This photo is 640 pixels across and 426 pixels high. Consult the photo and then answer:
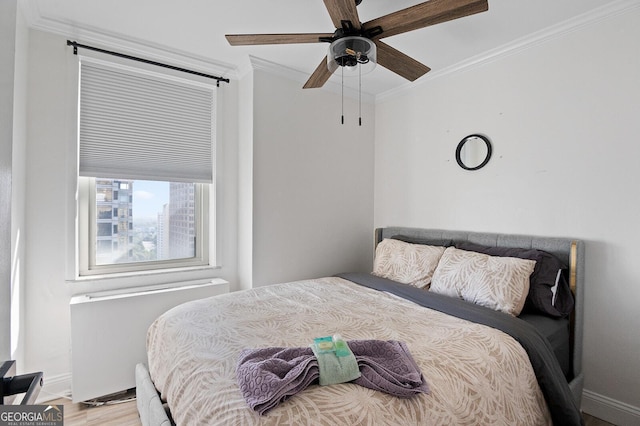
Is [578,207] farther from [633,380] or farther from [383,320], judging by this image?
[383,320]

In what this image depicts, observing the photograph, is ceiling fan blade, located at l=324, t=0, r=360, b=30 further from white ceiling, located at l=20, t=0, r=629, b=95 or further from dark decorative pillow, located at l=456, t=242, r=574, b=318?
dark decorative pillow, located at l=456, t=242, r=574, b=318

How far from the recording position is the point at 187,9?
2.08 meters

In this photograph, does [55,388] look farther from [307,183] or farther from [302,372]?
[307,183]

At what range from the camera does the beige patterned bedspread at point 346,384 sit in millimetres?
1046

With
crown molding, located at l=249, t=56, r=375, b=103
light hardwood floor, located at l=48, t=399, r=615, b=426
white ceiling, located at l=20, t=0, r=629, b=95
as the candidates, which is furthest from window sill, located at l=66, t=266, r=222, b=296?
crown molding, located at l=249, t=56, r=375, b=103

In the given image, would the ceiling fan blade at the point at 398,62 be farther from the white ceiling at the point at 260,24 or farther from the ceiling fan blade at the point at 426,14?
the white ceiling at the point at 260,24

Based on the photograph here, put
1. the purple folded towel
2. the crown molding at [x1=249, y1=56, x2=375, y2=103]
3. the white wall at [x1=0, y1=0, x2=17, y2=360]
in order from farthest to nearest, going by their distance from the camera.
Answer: the crown molding at [x1=249, y1=56, x2=375, y2=103]
the purple folded towel
the white wall at [x1=0, y1=0, x2=17, y2=360]

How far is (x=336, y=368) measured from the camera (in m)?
1.15

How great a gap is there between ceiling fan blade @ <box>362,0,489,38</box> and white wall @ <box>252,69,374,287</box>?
4.84 ft

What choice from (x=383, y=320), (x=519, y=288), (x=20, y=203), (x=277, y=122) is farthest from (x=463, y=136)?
(x=20, y=203)

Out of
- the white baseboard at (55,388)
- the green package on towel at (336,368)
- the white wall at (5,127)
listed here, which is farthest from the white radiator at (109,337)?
the green package on towel at (336,368)

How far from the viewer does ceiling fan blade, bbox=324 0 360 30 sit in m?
1.43

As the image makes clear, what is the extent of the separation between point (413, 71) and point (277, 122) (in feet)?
4.33

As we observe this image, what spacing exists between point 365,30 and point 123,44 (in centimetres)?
194
